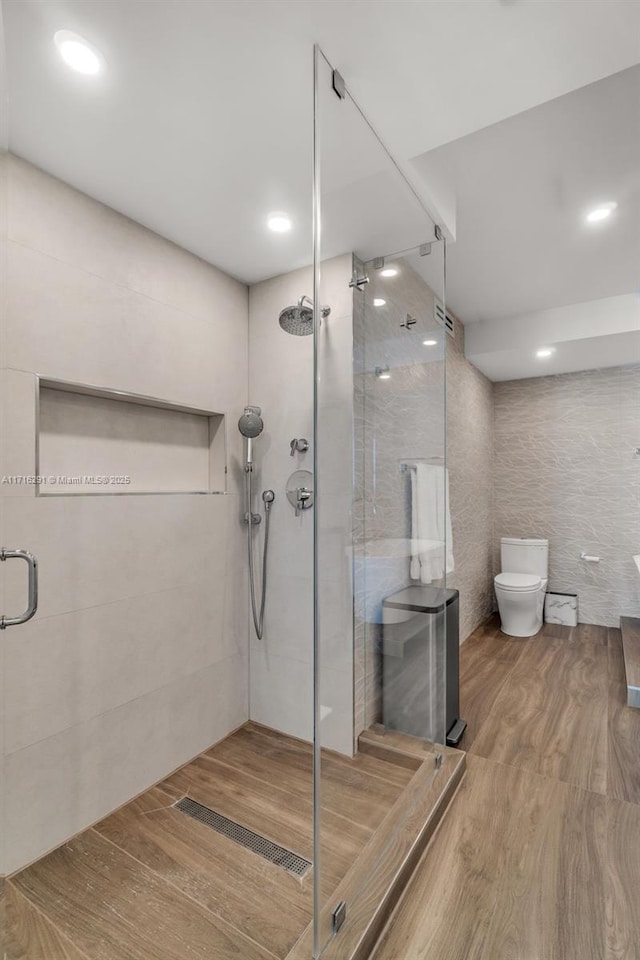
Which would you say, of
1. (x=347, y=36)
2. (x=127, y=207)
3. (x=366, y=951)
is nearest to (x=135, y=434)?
(x=127, y=207)

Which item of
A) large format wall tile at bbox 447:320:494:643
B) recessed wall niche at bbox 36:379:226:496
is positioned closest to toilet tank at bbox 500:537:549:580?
large format wall tile at bbox 447:320:494:643

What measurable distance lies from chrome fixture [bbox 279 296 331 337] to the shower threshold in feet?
5.26

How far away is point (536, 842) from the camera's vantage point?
159cm

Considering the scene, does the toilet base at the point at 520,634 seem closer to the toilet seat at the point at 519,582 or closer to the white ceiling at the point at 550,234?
the toilet seat at the point at 519,582

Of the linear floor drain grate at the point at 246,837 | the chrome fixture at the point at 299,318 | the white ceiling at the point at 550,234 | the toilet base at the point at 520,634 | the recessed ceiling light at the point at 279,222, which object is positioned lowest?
the linear floor drain grate at the point at 246,837

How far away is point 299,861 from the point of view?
5.10ft

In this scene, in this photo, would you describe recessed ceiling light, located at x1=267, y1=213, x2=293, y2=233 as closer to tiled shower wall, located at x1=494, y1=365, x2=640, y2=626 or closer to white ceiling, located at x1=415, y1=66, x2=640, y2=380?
white ceiling, located at x1=415, y1=66, x2=640, y2=380

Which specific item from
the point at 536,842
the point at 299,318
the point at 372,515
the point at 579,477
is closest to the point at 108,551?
the point at 372,515

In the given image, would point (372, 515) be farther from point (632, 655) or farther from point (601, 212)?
point (632, 655)

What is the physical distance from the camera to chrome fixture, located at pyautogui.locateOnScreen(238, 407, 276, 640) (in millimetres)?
2311

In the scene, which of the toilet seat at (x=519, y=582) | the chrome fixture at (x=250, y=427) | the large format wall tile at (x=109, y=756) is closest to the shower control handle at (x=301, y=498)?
the chrome fixture at (x=250, y=427)

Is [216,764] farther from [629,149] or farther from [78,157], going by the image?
[629,149]

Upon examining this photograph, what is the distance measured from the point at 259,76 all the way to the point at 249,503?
170 centimetres

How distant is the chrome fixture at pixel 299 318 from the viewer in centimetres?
195
